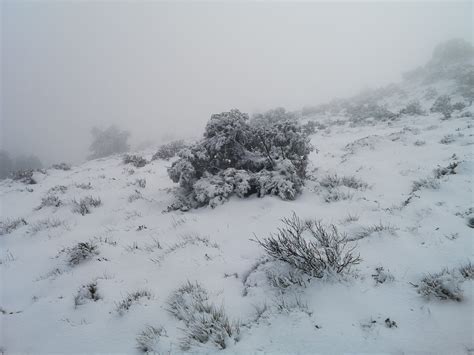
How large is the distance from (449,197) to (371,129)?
29.7ft

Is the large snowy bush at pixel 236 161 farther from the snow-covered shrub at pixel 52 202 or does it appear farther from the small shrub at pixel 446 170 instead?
the snow-covered shrub at pixel 52 202

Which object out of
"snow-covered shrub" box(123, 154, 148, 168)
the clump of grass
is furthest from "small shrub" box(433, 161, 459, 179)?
"snow-covered shrub" box(123, 154, 148, 168)

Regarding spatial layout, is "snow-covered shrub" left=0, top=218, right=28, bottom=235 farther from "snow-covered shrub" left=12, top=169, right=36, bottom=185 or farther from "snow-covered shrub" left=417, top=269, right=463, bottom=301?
"snow-covered shrub" left=417, top=269, right=463, bottom=301

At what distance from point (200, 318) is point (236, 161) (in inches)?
192

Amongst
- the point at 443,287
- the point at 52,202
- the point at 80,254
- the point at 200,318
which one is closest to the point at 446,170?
the point at 443,287

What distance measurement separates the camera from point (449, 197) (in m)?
4.81

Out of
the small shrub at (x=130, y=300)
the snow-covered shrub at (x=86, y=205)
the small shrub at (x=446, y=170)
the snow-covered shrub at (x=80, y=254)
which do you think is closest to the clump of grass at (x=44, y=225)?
the snow-covered shrub at (x=86, y=205)

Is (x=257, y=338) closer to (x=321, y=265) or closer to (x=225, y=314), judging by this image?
(x=225, y=314)

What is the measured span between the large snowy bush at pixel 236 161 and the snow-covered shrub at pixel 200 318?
2.96m

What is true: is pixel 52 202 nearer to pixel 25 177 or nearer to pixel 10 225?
pixel 10 225

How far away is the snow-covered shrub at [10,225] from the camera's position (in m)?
6.87

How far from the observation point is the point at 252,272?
3482 mm

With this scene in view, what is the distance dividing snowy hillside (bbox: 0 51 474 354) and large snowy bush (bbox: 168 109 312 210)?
456 mm

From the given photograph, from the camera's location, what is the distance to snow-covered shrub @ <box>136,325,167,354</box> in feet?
8.75
